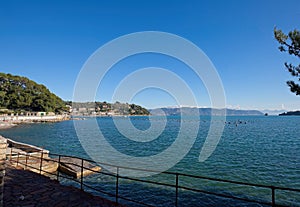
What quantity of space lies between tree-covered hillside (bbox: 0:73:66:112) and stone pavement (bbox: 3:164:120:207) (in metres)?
79.9

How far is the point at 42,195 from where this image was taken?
17.9ft

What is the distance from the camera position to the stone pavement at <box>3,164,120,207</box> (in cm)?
495

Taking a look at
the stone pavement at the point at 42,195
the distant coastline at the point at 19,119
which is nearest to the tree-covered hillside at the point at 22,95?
the distant coastline at the point at 19,119

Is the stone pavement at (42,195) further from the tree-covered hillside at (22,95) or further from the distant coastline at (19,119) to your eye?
the tree-covered hillside at (22,95)

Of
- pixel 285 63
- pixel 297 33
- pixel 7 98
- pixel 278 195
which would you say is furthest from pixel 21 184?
pixel 7 98

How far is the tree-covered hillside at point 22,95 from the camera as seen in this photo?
7475 cm

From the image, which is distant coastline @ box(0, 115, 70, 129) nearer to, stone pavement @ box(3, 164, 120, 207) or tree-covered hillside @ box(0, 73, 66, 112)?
tree-covered hillside @ box(0, 73, 66, 112)

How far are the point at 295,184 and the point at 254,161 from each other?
6217mm

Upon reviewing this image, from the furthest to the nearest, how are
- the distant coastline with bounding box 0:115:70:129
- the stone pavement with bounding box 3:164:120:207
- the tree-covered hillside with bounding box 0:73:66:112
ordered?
1. the tree-covered hillside with bounding box 0:73:66:112
2. the distant coastline with bounding box 0:115:70:129
3. the stone pavement with bounding box 3:164:120:207

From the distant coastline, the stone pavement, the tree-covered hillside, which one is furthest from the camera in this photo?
the tree-covered hillside

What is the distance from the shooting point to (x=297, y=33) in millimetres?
7012

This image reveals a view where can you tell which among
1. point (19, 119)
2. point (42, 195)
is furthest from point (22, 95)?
point (42, 195)

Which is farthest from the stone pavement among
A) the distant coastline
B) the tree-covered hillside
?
the tree-covered hillside

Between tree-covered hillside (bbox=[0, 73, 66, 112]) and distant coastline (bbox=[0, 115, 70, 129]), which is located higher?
tree-covered hillside (bbox=[0, 73, 66, 112])
